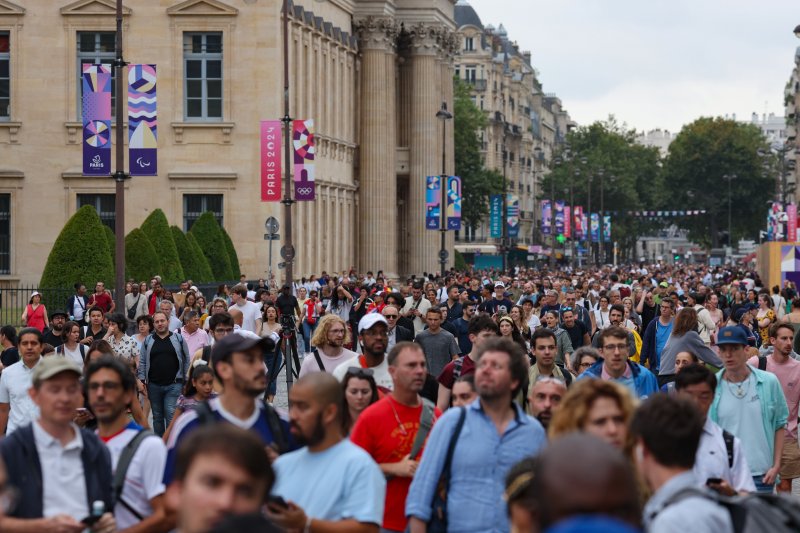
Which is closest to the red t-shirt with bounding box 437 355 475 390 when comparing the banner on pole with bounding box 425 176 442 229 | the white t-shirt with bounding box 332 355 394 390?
the white t-shirt with bounding box 332 355 394 390

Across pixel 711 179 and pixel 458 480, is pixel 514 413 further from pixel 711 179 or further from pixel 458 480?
pixel 711 179

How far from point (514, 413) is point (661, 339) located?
11.3m

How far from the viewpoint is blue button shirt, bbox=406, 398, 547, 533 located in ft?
27.3

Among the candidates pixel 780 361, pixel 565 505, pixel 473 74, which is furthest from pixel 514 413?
pixel 473 74

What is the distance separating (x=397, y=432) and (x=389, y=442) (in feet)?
0.25

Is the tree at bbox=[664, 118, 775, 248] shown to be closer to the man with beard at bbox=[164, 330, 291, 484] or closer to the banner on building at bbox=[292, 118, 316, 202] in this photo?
the banner on building at bbox=[292, 118, 316, 202]

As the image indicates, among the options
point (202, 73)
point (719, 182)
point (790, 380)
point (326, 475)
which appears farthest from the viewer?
point (719, 182)

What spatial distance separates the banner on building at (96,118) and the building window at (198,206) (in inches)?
817

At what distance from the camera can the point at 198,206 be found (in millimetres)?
55781

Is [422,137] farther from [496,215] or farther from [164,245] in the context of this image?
[164,245]

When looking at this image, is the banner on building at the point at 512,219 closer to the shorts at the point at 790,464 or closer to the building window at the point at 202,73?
the building window at the point at 202,73

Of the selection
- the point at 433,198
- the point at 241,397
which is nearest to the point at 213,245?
the point at 433,198

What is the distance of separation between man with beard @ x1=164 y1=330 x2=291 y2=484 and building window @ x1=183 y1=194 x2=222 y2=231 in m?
47.2

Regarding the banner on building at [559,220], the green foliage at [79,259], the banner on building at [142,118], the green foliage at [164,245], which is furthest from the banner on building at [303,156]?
the banner on building at [559,220]
